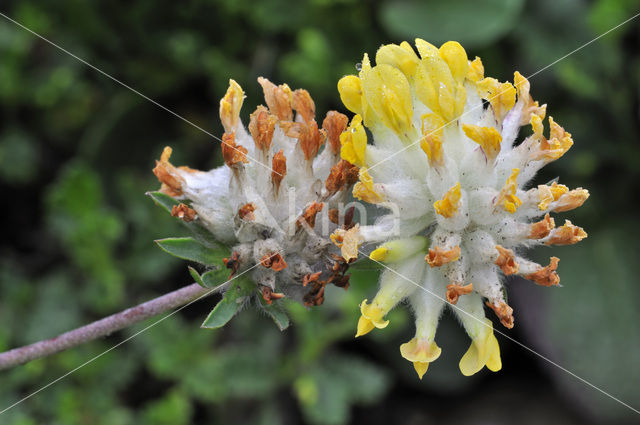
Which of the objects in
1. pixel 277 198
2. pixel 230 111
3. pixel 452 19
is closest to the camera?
pixel 277 198

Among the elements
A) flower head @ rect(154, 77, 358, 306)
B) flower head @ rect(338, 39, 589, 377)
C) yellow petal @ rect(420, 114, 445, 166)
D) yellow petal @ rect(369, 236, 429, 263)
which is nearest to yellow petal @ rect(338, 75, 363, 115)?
flower head @ rect(338, 39, 589, 377)

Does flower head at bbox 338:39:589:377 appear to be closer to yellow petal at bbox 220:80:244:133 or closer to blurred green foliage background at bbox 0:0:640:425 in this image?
yellow petal at bbox 220:80:244:133

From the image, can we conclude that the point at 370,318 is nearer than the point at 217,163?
Yes

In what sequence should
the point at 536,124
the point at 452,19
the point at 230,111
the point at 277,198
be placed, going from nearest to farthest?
1. the point at 536,124
2. the point at 277,198
3. the point at 230,111
4. the point at 452,19

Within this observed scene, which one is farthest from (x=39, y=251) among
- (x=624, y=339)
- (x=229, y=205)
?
(x=624, y=339)

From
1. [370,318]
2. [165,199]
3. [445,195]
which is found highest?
[445,195]

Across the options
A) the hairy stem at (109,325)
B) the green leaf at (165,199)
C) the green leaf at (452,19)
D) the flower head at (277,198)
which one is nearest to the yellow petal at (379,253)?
the flower head at (277,198)

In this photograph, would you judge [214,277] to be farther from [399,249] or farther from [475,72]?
[475,72]

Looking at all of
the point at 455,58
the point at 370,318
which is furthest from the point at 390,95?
the point at 370,318

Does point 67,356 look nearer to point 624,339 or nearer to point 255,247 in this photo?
point 255,247
